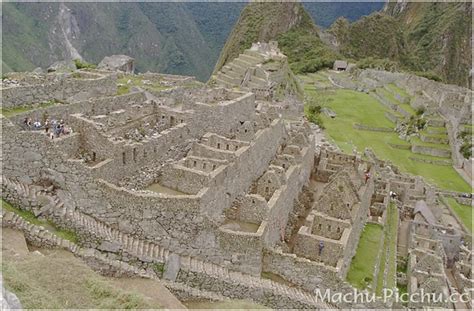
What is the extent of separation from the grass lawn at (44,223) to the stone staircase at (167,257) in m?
0.18

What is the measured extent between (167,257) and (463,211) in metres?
26.3

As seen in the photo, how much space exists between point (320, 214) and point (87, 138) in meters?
8.09

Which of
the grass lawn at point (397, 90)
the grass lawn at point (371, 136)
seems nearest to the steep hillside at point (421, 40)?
the grass lawn at point (397, 90)

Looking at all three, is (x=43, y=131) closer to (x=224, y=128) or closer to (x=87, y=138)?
(x=87, y=138)

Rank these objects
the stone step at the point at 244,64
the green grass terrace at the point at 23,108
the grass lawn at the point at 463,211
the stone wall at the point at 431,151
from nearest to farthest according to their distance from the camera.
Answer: the green grass terrace at the point at 23,108, the grass lawn at the point at 463,211, the stone wall at the point at 431,151, the stone step at the point at 244,64

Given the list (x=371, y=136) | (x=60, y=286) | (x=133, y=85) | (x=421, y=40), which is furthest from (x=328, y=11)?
(x=60, y=286)

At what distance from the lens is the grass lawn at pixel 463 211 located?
31.2 meters

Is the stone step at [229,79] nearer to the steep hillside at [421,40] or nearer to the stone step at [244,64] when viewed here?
the stone step at [244,64]

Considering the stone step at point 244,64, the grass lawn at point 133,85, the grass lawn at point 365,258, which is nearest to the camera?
the grass lawn at point 365,258

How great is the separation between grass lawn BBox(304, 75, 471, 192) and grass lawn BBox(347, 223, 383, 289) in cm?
1517

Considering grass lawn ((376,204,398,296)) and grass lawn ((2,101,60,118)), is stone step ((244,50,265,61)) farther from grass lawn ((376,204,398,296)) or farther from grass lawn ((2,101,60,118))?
grass lawn ((2,101,60,118))

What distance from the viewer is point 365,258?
58.2ft

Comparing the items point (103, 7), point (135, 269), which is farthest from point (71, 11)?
point (135, 269)

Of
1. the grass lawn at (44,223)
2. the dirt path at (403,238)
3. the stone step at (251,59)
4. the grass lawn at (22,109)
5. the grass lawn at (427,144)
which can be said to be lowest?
the dirt path at (403,238)
